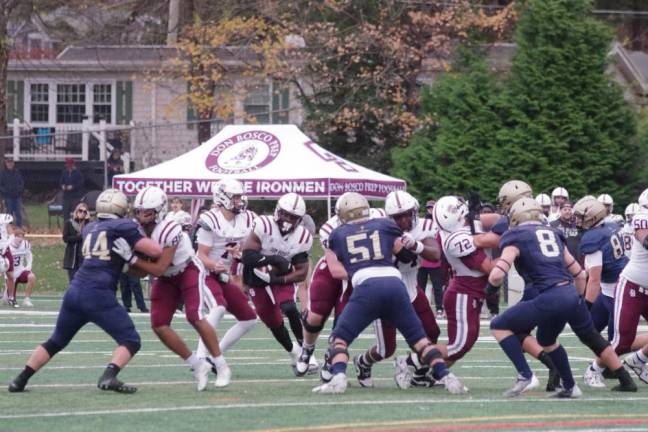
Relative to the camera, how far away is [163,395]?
10.4 metres

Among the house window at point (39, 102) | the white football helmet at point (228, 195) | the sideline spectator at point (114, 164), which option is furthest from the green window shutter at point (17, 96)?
the white football helmet at point (228, 195)

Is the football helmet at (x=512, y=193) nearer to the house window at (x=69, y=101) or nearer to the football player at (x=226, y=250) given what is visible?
the football player at (x=226, y=250)

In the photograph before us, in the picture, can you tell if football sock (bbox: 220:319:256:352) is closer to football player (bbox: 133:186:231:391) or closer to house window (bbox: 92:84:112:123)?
football player (bbox: 133:186:231:391)

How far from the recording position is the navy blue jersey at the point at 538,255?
1020 cm

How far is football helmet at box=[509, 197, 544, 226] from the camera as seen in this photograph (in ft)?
34.0

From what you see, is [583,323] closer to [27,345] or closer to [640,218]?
[640,218]

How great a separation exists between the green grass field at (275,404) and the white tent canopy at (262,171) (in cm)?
926

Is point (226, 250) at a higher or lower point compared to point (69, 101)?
lower

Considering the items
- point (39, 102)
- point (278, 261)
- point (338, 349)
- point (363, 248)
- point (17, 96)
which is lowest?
point (338, 349)

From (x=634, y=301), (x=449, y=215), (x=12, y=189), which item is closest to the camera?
(x=449, y=215)

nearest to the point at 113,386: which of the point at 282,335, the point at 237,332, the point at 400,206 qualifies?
the point at 237,332

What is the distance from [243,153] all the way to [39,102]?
18.2 meters

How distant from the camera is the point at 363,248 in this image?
10477mm

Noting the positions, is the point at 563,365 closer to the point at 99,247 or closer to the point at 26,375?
the point at 99,247
